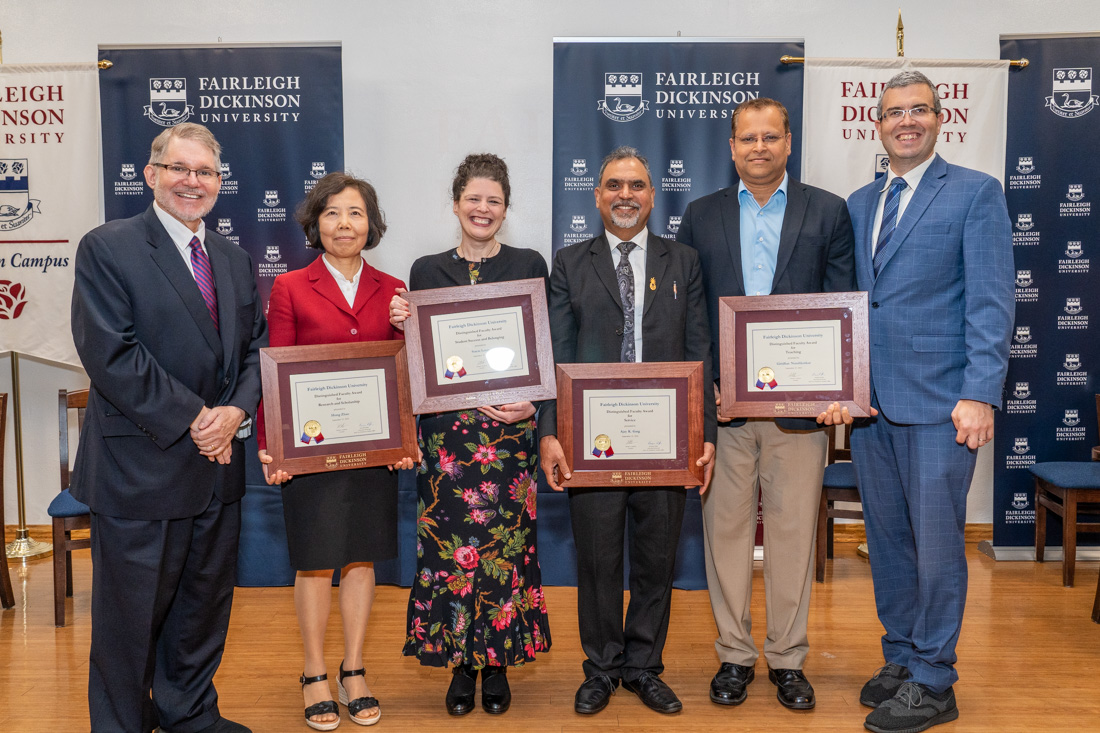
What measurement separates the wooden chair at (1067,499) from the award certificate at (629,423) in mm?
2957

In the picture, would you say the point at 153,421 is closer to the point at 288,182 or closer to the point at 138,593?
the point at 138,593

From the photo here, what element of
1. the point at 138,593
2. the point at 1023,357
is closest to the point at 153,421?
the point at 138,593

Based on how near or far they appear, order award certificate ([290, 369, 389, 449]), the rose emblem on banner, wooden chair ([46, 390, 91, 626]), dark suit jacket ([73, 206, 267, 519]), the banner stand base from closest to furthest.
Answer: dark suit jacket ([73, 206, 267, 519]) → award certificate ([290, 369, 389, 449]) → wooden chair ([46, 390, 91, 626]) → the rose emblem on banner → the banner stand base

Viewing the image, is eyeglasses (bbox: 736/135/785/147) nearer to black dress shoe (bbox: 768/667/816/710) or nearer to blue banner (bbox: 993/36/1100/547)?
black dress shoe (bbox: 768/667/816/710)

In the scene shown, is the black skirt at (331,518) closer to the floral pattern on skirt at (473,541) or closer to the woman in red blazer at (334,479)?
the woman in red blazer at (334,479)

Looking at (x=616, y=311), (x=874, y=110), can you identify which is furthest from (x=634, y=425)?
(x=874, y=110)

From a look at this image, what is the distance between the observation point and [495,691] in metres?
2.94

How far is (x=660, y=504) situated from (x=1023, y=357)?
320cm

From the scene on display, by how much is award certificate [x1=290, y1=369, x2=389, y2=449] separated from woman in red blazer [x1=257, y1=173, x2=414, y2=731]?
0.16m

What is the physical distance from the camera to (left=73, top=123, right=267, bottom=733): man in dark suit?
7.84 feet

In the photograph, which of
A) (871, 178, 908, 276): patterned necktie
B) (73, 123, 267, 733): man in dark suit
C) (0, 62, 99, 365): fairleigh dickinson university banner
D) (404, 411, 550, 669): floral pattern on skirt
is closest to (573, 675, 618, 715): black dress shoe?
(404, 411, 550, 669): floral pattern on skirt

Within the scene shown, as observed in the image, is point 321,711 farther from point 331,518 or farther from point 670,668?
point 670,668

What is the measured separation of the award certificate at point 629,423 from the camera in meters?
2.69

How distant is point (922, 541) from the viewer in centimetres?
280
